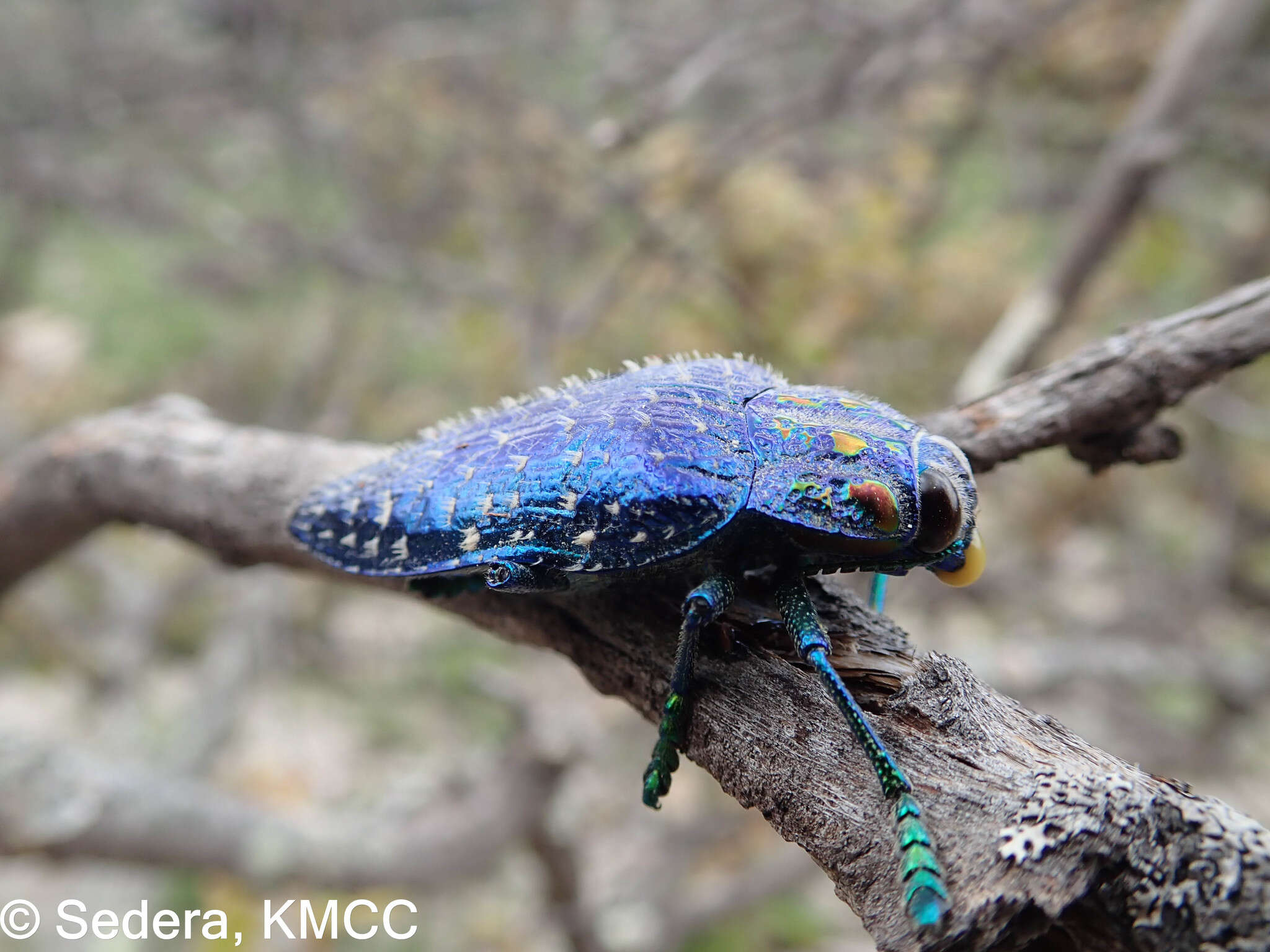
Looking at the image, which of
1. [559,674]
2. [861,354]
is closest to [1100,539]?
[861,354]

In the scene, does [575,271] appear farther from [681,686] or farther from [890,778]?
[890,778]

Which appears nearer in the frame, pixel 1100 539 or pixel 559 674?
pixel 559 674

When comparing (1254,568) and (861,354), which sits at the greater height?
(861,354)

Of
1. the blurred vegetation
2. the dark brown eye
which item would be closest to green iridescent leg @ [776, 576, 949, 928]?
the dark brown eye

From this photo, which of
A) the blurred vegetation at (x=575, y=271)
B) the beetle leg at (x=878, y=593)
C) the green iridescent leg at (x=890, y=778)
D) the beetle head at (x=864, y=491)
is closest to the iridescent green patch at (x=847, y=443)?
the beetle head at (x=864, y=491)

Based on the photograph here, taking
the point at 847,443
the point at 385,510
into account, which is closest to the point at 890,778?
the point at 847,443

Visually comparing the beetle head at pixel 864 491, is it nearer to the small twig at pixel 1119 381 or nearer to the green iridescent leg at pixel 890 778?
the green iridescent leg at pixel 890 778

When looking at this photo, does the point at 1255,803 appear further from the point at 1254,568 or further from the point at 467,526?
the point at 467,526
